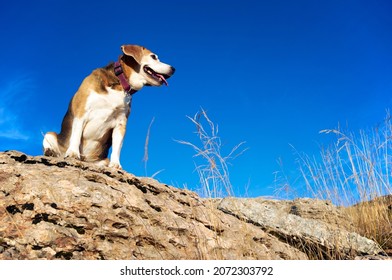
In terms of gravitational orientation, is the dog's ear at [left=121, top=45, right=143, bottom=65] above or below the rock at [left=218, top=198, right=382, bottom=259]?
above

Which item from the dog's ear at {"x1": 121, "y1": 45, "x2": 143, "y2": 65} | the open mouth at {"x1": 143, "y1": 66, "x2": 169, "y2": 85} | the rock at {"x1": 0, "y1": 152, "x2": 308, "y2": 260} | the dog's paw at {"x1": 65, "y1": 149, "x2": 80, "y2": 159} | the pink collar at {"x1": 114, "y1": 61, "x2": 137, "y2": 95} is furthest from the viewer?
the open mouth at {"x1": 143, "y1": 66, "x2": 169, "y2": 85}

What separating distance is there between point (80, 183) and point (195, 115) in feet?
4.57

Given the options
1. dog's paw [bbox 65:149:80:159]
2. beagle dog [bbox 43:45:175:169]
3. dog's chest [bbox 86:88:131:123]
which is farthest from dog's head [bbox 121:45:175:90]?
dog's paw [bbox 65:149:80:159]

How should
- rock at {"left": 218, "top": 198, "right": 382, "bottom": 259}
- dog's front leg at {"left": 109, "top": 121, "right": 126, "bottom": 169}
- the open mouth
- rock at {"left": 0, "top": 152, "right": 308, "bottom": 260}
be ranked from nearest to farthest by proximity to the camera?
1. rock at {"left": 0, "top": 152, "right": 308, "bottom": 260}
2. rock at {"left": 218, "top": 198, "right": 382, "bottom": 259}
3. dog's front leg at {"left": 109, "top": 121, "right": 126, "bottom": 169}
4. the open mouth

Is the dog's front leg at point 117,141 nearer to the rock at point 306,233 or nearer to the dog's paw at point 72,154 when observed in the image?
the dog's paw at point 72,154

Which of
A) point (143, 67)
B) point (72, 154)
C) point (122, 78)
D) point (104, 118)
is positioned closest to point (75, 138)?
point (72, 154)

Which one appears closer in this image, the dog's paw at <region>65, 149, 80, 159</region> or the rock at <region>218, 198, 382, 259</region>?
the rock at <region>218, 198, 382, 259</region>

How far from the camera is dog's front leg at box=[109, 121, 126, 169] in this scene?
5827mm

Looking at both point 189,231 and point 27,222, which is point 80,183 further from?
point 189,231

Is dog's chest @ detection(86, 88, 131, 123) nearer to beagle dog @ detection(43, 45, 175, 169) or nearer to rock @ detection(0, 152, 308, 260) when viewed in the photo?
beagle dog @ detection(43, 45, 175, 169)

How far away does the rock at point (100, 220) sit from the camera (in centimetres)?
326
